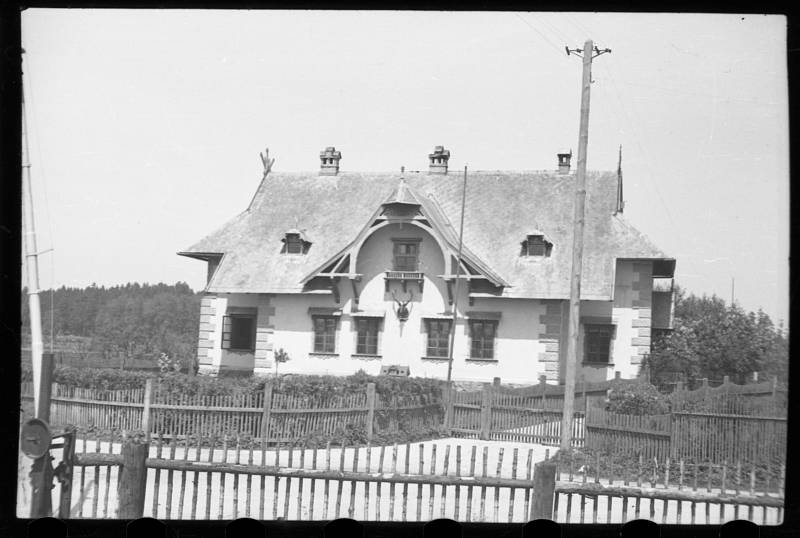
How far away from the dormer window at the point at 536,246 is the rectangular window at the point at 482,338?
942mm

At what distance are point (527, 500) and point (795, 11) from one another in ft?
9.73

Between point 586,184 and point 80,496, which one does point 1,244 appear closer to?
point 80,496

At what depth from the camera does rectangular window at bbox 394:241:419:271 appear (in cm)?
928

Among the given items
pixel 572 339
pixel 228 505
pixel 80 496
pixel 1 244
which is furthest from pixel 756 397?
pixel 1 244

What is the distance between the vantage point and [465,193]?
9.31 metres

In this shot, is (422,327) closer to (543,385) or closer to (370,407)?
(370,407)

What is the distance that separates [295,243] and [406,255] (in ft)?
4.21

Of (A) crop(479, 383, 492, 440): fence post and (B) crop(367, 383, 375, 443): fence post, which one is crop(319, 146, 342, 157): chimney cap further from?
(A) crop(479, 383, 492, 440): fence post

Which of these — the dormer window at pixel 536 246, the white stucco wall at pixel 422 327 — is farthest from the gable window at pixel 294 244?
the dormer window at pixel 536 246

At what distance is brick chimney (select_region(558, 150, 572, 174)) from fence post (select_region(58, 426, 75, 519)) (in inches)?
199

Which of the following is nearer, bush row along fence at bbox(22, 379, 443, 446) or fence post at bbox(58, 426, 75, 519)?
fence post at bbox(58, 426, 75, 519)

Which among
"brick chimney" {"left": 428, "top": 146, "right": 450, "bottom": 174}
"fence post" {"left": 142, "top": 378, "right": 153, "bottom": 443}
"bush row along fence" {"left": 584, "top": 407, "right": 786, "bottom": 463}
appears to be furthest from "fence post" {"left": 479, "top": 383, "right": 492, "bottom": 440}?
"fence post" {"left": 142, "top": 378, "right": 153, "bottom": 443}

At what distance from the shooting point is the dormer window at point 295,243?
9234mm

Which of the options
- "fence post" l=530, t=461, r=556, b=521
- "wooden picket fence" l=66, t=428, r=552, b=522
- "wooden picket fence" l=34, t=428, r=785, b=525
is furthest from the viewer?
"wooden picket fence" l=66, t=428, r=552, b=522
